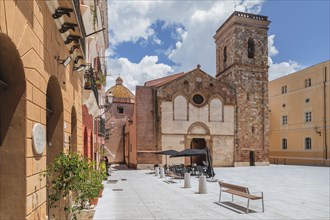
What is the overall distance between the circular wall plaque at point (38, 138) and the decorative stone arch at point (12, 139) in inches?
12.8

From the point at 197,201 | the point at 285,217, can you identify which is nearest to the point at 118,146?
the point at 197,201

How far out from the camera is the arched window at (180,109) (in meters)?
32.3

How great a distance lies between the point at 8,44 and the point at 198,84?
30569mm

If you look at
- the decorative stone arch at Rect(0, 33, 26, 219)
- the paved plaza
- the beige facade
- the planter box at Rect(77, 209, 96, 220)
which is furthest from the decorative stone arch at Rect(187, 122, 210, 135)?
the decorative stone arch at Rect(0, 33, 26, 219)

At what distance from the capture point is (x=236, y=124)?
33781 mm

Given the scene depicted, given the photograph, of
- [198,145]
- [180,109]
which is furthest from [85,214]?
[198,145]

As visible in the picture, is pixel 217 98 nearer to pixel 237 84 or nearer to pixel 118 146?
pixel 237 84

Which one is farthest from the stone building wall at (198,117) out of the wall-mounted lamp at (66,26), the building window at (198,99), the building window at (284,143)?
the wall-mounted lamp at (66,26)

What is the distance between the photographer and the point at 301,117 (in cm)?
3656

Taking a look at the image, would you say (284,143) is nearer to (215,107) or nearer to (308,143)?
(308,143)

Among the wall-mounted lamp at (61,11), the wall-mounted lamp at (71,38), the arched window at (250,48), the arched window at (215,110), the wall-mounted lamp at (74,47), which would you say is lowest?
the arched window at (215,110)

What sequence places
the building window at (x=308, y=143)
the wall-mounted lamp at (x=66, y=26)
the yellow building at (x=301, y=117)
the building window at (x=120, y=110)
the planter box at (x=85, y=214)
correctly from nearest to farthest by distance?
the wall-mounted lamp at (x=66, y=26) < the planter box at (x=85, y=214) < the yellow building at (x=301, y=117) < the building window at (x=308, y=143) < the building window at (x=120, y=110)

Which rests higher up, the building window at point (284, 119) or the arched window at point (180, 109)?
the arched window at point (180, 109)

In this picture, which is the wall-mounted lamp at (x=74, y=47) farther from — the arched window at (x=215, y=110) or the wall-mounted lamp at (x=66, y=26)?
the arched window at (x=215, y=110)
